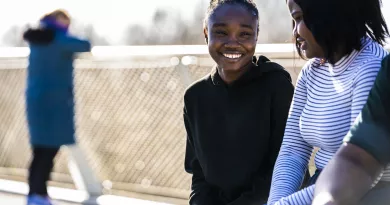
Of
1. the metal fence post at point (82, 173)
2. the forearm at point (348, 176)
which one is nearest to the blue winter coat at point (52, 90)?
the metal fence post at point (82, 173)

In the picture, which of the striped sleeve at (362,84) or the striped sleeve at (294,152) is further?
the striped sleeve at (294,152)

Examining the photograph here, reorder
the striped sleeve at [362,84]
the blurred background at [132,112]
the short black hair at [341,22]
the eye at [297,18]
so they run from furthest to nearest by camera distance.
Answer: the blurred background at [132,112] → the eye at [297,18] → the short black hair at [341,22] → the striped sleeve at [362,84]

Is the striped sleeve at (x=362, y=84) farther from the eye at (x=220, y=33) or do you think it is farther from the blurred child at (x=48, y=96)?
the blurred child at (x=48, y=96)

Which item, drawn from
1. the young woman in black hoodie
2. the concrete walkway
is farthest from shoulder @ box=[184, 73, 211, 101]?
the concrete walkway

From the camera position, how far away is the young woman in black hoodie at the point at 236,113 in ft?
9.10

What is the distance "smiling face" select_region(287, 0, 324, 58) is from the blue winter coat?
3886 millimetres

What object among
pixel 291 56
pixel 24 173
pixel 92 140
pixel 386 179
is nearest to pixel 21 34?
pixel 92 140

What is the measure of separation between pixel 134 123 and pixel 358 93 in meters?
4.09

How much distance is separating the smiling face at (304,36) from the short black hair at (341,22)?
2 cm

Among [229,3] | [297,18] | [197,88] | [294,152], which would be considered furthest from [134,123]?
[297,18]

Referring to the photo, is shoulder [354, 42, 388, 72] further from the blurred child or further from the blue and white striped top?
the blurred child

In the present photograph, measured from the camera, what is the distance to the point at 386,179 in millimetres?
1961

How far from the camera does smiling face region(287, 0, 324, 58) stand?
225cm

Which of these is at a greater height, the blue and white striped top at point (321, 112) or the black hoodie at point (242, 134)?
the blue and white striped top at point (321, 112)
